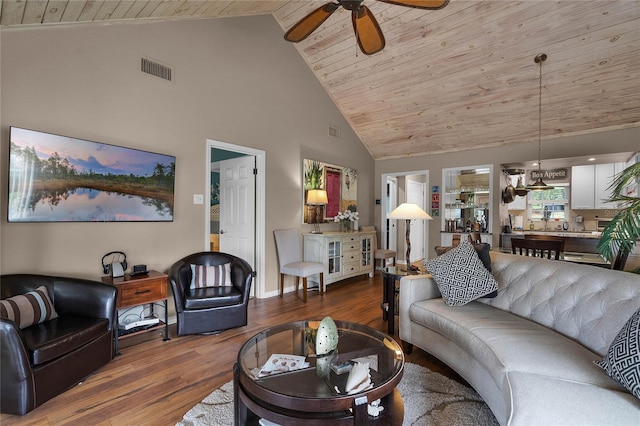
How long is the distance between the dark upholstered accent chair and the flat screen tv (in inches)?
27.4

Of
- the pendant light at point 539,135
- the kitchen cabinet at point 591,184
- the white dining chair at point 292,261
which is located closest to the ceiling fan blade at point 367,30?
the pendant light at point 539,135

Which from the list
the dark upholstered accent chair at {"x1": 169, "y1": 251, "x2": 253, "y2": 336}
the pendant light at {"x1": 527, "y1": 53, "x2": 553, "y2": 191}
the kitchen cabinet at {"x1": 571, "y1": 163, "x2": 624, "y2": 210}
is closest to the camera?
the dark upholstered accent chair at {"x1": 169, "y1": 251, "x2": 253, "y2": 336}

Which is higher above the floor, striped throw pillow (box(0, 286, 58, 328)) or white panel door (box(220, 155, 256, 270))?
white panel door (box(220, 155, 256, 270))

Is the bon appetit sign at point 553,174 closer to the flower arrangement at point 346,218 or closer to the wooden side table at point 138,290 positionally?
the flower arrangement at point 346,218

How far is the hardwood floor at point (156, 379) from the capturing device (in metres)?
1.79

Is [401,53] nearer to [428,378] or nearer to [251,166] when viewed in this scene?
[251,166]

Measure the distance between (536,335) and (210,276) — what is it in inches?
112

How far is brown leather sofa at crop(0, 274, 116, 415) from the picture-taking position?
5.65ft

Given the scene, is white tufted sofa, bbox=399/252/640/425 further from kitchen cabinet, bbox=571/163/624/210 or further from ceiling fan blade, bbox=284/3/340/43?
kitchen cabinet, bbox=571/163/624/210

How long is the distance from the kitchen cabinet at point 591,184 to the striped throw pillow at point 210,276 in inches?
258

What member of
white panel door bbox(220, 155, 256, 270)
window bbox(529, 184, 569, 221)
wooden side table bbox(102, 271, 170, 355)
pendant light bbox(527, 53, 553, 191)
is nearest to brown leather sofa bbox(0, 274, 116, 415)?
wooden side table bbox(102, 271, 170, 355)

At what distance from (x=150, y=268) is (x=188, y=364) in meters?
1.20

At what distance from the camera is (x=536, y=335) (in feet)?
5.76

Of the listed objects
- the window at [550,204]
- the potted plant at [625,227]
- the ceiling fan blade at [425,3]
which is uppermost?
the ceiling fan blade at [425,3]
